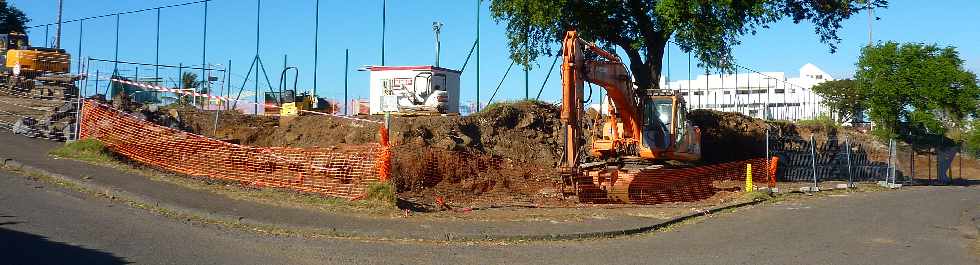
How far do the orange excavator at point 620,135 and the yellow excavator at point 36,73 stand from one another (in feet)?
52.5

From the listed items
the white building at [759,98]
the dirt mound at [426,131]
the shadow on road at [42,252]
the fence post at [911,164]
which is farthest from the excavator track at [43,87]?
the fence post at [911,164]

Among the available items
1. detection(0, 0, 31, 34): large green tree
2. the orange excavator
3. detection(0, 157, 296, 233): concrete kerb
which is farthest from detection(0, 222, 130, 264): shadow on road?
detection(0, 0, 31, 34): large green tree

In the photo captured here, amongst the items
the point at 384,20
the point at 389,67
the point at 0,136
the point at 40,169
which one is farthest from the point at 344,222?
the point at 384,20

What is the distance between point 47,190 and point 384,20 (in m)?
18.4

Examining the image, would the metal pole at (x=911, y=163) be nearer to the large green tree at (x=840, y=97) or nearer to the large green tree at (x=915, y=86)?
the large green tree at (x=915, y=86)

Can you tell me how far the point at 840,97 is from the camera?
56406mm

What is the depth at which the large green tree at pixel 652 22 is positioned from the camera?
2623cm

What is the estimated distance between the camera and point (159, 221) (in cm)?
1216

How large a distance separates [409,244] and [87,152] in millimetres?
9368

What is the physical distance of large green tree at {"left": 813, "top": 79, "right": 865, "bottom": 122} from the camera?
54.2 m

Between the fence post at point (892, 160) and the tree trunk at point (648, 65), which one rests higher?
the tree trunk at point (648, 65)

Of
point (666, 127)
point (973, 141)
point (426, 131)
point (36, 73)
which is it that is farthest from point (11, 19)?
point (973, 141)

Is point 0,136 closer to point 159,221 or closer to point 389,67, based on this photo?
point 159,221

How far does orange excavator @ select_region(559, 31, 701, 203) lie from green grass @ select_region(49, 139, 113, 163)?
31.4 ft
